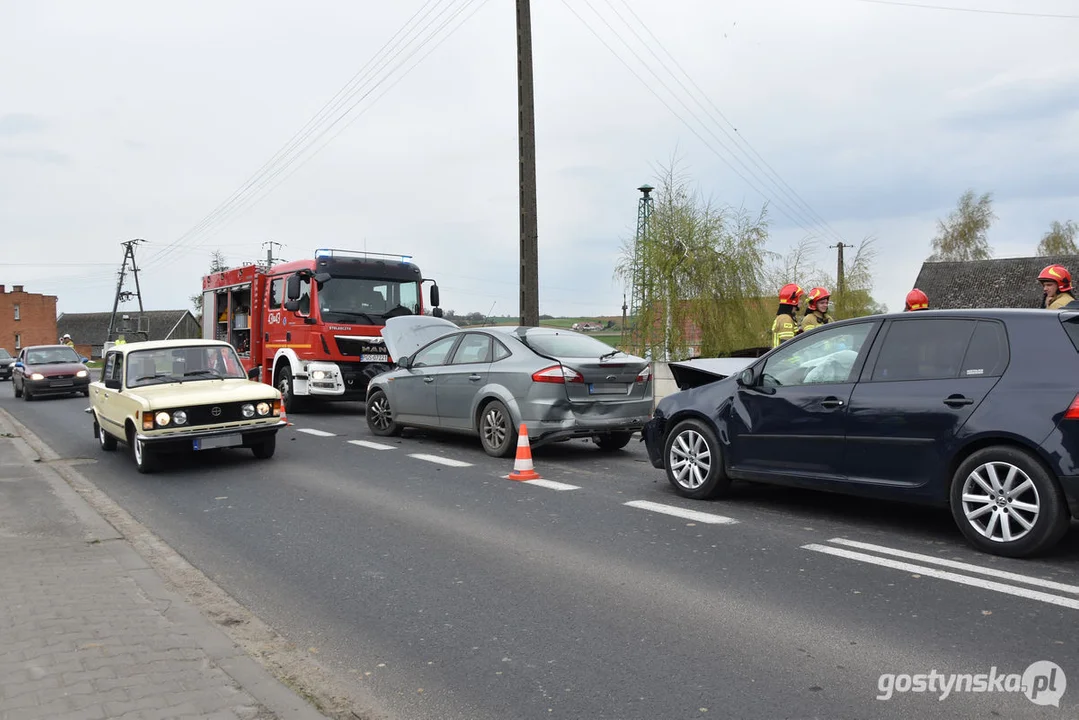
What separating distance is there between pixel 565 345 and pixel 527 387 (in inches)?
35.2

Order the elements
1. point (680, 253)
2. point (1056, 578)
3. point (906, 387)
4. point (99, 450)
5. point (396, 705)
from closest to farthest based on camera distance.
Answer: point (396, 705) < point (1056, 578) < point (906, 387) < point (99, 450) < point (680, 253)

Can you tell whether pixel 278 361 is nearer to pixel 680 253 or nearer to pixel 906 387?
pixel 680 253

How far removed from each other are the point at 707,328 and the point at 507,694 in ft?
65.8

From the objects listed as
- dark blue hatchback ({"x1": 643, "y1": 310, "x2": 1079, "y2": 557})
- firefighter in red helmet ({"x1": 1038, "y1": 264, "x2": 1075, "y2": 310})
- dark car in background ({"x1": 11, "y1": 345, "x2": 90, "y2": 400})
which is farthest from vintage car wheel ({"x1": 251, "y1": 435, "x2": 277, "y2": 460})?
dark car in background ({"x1": 11, "y1": 345, "x2": 90, "y2": 400})

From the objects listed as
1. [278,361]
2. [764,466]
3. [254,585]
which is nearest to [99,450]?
[278,361]

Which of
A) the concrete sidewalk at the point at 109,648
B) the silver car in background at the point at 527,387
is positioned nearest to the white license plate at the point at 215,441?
the silver car in background at the point at 527,387

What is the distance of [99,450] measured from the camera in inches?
492

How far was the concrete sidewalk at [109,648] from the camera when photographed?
3496 millimetres

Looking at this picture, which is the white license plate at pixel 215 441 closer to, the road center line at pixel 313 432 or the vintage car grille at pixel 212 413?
the vintage car grille at pixel 212 413

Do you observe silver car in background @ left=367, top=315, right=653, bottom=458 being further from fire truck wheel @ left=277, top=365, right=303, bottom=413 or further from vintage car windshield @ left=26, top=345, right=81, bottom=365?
vintage car windshield @ left=26, top=345, right=81, bottom=365

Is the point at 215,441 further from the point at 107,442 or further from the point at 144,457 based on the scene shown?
the point at 107,442

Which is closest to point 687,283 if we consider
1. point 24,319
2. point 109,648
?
point 109,648

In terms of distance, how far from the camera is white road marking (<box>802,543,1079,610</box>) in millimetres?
4781

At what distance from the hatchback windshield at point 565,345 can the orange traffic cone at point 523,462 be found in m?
1.33
